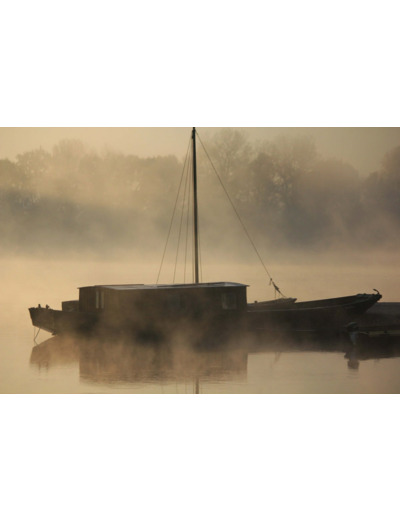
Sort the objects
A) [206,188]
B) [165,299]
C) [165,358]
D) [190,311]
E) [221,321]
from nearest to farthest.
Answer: [165,358]
[206,188]
[165,299]
[190,311]
[221,321]

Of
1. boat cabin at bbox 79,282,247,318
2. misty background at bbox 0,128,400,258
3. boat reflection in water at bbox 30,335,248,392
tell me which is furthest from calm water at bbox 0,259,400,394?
misty background at bbox 0,128,400,258

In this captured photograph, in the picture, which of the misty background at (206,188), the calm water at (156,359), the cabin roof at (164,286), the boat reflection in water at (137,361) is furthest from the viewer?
the cabin roof at (164,286)

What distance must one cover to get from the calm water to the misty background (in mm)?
337

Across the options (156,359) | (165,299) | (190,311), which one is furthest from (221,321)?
(156,359)

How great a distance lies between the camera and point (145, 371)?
8.48 m

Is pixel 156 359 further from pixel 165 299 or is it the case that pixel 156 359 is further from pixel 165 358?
pixel 165 299

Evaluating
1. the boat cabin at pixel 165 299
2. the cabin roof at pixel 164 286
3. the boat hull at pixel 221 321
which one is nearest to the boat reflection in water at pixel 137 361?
the boat hull at pixel 221 321

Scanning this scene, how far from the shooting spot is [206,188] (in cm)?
911

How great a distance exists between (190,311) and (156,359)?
3.69 ft

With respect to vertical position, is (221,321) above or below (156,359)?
above

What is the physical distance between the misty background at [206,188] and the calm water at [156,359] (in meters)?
0.34

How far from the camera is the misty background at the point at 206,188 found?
8750mm

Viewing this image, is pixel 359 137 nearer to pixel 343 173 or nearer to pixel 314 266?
pixel 343 173

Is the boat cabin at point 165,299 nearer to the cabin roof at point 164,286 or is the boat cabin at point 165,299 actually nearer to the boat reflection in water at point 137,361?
the cabin roof at point 164,286
